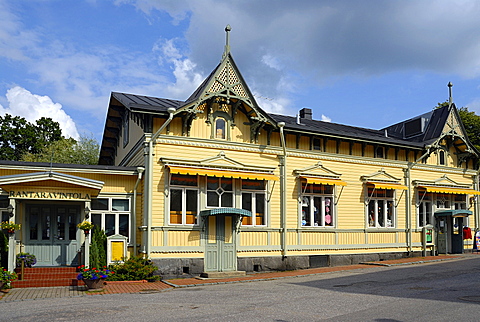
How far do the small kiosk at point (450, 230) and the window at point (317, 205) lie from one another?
6945 millimetres

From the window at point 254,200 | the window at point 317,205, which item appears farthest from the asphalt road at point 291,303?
the window at point 317,205

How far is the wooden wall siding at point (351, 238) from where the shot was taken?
22.6 metres

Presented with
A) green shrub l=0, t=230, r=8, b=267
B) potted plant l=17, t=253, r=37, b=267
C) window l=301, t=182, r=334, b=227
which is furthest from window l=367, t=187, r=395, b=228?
green shrub l=0, t=230, r=8, b=267

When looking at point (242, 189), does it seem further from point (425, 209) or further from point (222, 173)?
point (425, 209)

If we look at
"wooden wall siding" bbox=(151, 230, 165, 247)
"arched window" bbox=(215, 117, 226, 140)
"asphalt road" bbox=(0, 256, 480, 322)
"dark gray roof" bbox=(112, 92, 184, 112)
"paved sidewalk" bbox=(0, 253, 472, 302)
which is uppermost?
"dark gray roof" bbox=(112, 92, 184, 112)

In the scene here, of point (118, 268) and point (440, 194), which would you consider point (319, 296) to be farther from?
point (440, 194)

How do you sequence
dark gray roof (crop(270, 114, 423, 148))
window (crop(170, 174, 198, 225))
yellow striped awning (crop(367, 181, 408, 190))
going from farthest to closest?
1. yellow striped awning (crop(367, 181, 408, 190))
2. dark gray roof (crop(270, 114, 423, 148))
3. window (crop(170, 174, 198, 225))

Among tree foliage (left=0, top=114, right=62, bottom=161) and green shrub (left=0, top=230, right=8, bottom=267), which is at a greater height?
tree foliage (left=0, top=114, right=62, bottom=161)

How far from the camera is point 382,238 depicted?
23.9 metres

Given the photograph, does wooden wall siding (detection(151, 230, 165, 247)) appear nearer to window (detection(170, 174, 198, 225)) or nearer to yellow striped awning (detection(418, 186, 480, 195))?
window (detection(170, 174, 198, 225))

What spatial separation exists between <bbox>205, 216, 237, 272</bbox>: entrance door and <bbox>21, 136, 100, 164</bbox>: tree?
32394 millimetres

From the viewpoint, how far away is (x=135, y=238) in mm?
18734

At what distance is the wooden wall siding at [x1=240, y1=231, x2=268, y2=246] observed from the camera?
2012cm

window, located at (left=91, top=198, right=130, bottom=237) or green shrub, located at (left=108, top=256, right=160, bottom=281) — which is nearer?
green shrub, located at (left=108, top=256, right=160, bottom=281)
